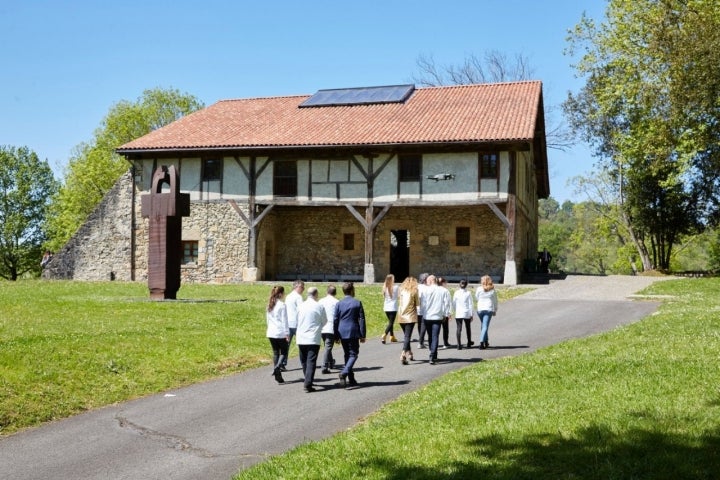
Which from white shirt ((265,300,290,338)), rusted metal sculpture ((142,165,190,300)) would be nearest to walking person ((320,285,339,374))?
white shirt ((265,300,290,338))

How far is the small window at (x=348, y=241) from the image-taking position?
31.3 metres

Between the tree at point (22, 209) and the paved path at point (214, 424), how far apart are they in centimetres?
5100

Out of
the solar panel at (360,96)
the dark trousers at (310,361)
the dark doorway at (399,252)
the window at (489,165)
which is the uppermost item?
the solar panel at (360,96)

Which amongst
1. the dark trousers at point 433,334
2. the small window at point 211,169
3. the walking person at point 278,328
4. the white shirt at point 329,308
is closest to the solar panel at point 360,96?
the small window at point 211,169

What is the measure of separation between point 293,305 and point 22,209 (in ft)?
175

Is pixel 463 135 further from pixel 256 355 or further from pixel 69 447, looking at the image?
pixel 69 447

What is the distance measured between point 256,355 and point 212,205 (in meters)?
18.3

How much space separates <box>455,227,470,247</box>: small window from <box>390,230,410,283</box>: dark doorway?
2417 millimetres

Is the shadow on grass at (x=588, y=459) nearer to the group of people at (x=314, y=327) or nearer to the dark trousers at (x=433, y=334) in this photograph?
the group of people at (x=314, y=327)

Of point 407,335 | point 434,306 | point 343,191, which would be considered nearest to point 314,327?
point 407,335

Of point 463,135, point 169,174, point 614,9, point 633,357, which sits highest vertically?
point 614,9

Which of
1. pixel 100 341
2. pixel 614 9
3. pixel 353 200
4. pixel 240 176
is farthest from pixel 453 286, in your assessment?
pixel 100 341

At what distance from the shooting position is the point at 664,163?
29.0 metres

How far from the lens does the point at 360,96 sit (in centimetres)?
3378
